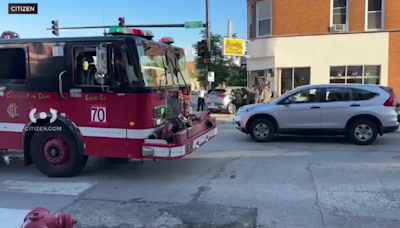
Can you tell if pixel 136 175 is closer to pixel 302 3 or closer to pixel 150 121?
pixel 150 121

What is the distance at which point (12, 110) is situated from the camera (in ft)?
21.9

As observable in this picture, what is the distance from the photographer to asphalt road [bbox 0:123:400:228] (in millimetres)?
4641

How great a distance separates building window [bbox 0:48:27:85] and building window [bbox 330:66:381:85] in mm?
17441

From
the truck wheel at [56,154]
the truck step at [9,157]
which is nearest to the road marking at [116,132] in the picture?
the truck wheel at [56,154]

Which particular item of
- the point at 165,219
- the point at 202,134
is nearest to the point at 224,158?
the point at 202,134

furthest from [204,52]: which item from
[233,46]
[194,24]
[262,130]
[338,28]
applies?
[262,130]

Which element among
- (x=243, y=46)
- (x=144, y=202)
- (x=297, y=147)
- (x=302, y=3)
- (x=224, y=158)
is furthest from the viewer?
(x=243, y=46)

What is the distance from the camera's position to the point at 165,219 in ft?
15.3

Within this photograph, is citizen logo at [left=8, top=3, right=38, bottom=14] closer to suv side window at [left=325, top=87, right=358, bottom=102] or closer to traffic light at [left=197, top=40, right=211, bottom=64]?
traffic light at [left=197, top=40, right=211, bottom=64]

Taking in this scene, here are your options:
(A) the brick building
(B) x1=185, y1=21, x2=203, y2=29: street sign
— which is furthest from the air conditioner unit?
(B) x1=185, y1=21, x2=203, y2=29: street sign

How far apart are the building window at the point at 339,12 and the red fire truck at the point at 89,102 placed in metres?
16.1

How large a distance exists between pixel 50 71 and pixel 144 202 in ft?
9.62

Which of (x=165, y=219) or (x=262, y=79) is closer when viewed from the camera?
(x=165, y=219)

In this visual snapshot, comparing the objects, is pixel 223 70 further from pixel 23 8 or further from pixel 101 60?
pixel 101 60
